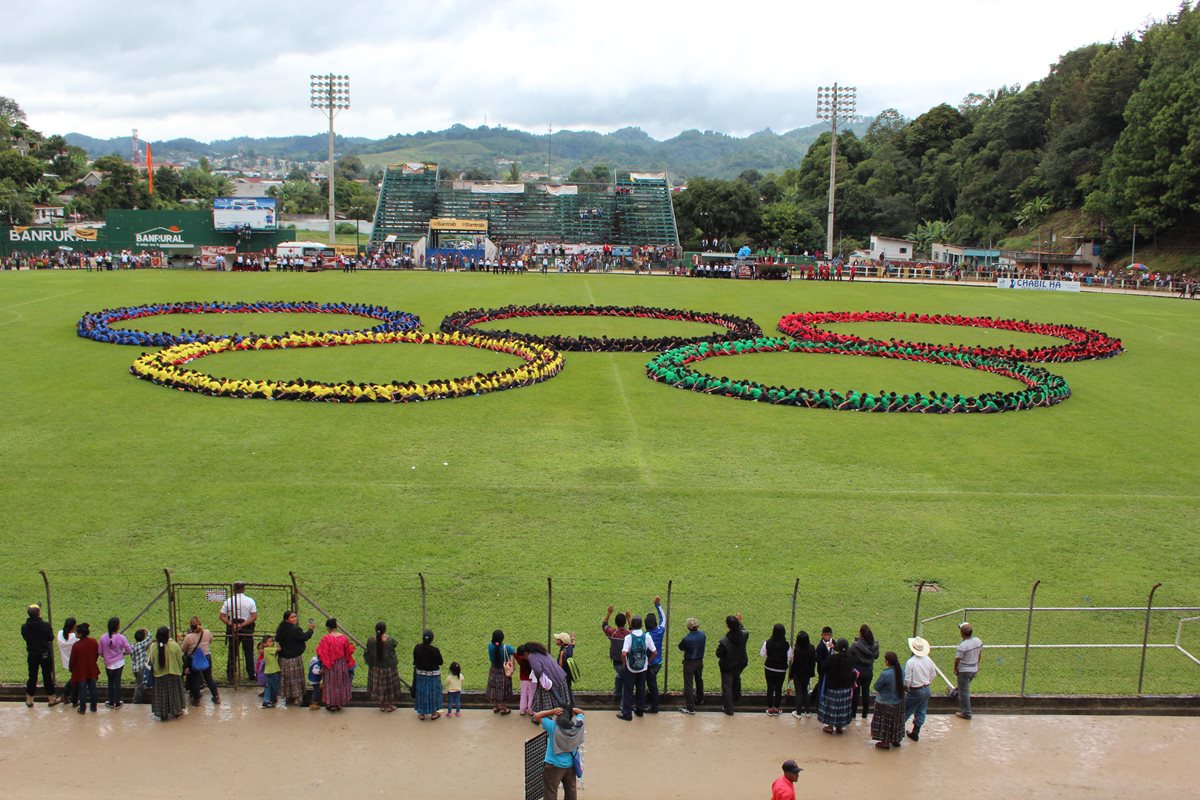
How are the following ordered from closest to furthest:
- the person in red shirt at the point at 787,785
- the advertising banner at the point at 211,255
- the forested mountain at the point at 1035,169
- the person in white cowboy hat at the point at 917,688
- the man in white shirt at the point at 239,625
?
the person in red shirt at the point at 787,785
the person in white cowboy hat at the point at 917,688
the man in white shirt at the point at 239,625
the advertising banner at the point at 211,255
the forested mountain at the point at 1035,169

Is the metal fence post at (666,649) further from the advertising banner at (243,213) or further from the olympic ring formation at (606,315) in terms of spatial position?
the advertising banner at (243,213)

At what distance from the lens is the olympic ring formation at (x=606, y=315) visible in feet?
121

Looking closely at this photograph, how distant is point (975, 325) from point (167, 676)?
43.0m

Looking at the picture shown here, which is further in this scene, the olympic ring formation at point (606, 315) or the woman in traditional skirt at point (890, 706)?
the olympic ring formation at point (606, 315)

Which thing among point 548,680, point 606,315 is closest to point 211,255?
point 606,315

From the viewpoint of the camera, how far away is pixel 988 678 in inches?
478

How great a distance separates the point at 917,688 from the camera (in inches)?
424

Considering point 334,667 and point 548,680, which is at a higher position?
point 548,680

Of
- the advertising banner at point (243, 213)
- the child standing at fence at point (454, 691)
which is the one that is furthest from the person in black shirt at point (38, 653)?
the advertising banner at point (243, 213)

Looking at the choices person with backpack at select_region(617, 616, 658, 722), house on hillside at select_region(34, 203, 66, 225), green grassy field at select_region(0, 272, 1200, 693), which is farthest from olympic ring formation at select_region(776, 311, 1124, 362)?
house on hillside at select_region(34, 203, 66, 225)

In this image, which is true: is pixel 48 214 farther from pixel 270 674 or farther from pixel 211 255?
pixel 270 674

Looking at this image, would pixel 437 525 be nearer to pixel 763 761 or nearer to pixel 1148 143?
pixel 763 761

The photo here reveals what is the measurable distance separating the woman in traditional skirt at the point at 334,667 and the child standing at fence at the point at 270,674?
0.46 meters

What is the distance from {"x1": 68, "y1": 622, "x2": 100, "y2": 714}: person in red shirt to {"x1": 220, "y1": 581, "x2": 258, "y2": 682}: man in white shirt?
4.46ft
